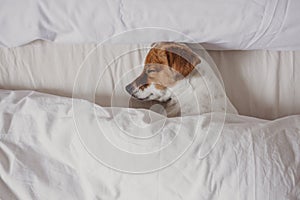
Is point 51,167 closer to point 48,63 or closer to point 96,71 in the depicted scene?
point 96,71

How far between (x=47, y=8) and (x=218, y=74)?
1.66ft

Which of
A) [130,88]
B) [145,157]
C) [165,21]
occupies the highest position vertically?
[165,21]

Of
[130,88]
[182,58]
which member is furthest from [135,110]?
[182,58]

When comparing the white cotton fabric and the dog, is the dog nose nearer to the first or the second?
the dog

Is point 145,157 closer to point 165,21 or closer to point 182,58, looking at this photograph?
point 182,58

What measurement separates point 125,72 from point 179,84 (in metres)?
0.16

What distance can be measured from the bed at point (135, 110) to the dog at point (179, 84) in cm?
4

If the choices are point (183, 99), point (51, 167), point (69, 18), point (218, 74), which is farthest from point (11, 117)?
point (218, 74)

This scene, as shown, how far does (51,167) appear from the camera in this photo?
0.96m

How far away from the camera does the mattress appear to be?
110 centimetres

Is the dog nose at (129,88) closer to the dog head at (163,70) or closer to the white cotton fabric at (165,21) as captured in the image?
the dog head at (163,70)

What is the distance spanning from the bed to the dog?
0.04 meters

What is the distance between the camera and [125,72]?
1077 mm

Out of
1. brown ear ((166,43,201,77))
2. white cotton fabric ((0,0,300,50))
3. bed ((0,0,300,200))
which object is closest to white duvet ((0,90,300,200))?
bed ((0,0,300,200))
